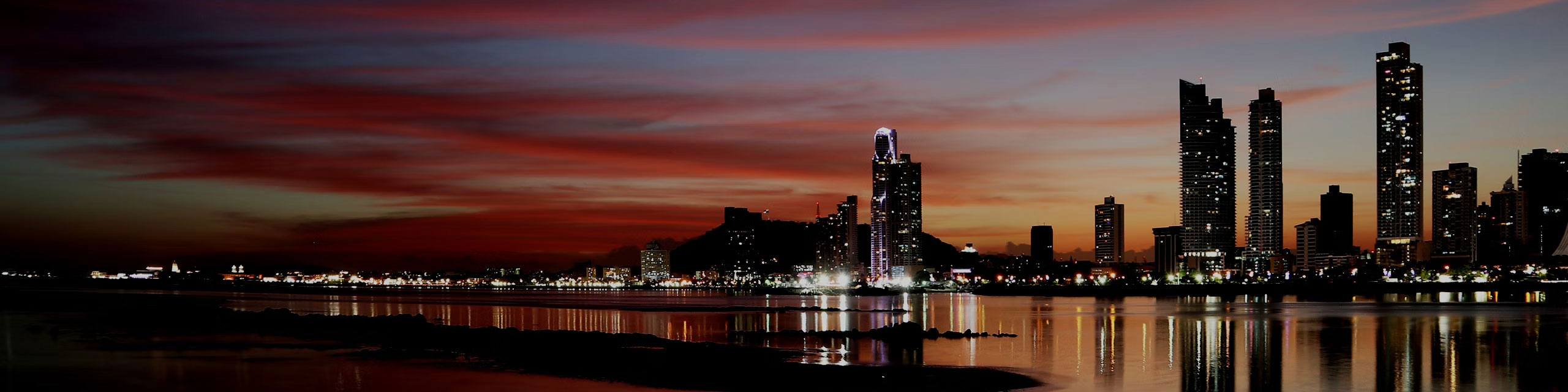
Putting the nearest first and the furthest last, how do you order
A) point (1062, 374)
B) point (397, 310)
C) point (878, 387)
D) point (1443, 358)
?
point (878, 387) → point (1062, 374) → point (1443, 358) → point (397, 310)

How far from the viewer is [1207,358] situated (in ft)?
152

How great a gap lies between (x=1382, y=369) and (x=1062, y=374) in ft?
38.0

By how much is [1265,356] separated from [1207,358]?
9.60ft

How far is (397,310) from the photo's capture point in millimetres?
108250

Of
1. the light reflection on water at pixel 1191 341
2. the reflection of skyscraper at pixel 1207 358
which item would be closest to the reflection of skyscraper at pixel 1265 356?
the light reflection on water at pixel 1191 341

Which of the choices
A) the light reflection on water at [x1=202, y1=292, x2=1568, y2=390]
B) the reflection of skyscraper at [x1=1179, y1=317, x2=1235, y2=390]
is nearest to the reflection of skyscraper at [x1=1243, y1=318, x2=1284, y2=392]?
the light reflection on water at [x1=202, y1=292, x2=1568, y2=390]

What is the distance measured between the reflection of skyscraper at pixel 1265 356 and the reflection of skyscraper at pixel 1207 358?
679 millimetres

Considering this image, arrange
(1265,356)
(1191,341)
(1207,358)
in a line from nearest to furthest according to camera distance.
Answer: (1207,358) → (1265,356) → (1191,341)

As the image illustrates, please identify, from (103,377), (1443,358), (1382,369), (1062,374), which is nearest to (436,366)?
(103,377)

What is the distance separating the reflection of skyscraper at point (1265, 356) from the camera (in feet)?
120

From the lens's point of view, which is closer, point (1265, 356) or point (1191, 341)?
point (1265, 356)

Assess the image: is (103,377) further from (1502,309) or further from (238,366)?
(1502,309)

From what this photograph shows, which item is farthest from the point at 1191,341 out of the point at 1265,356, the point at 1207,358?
the point at 1207,358

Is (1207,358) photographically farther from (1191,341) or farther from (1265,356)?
(1191,341)
